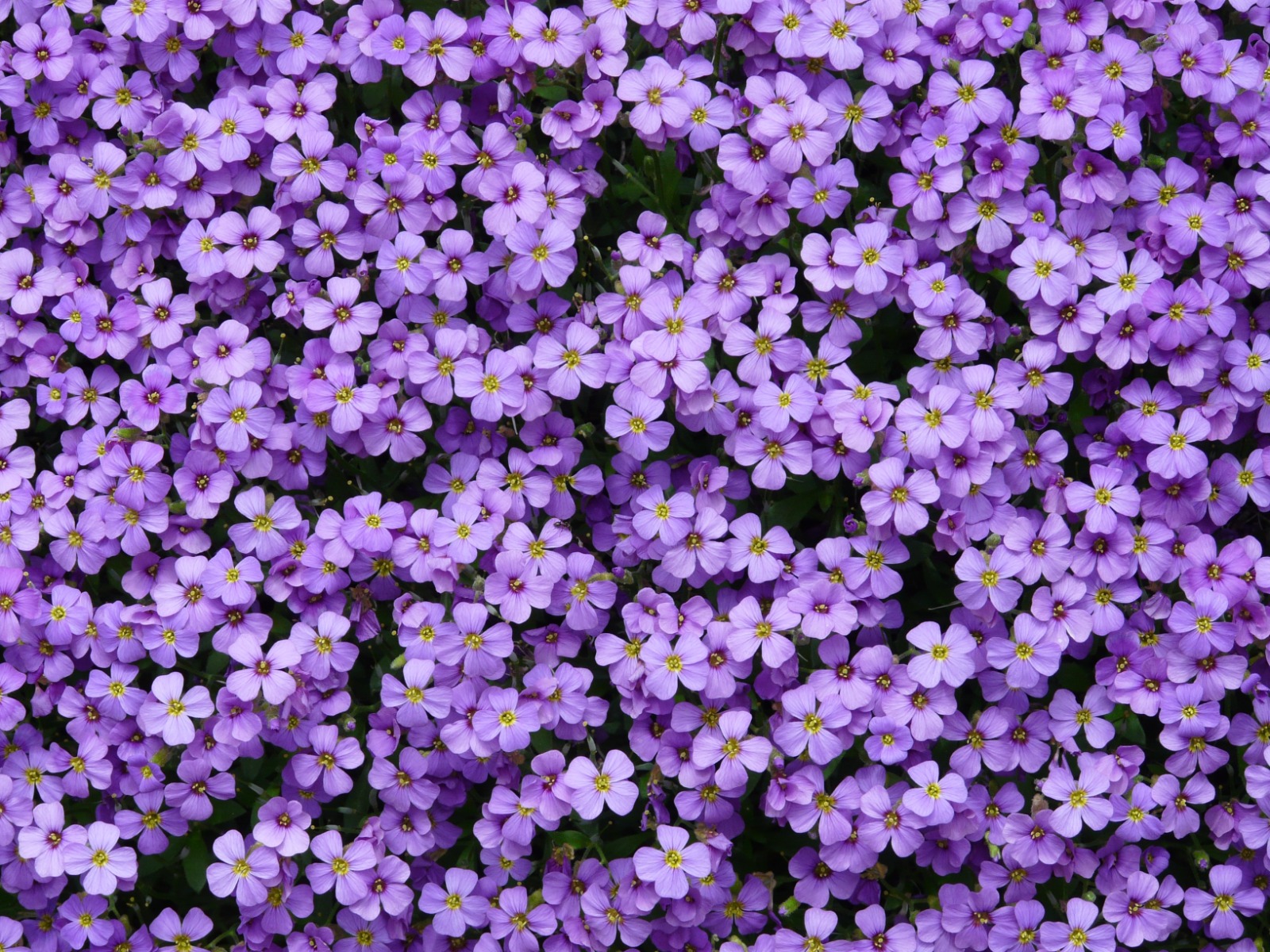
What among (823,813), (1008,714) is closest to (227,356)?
(823,813)

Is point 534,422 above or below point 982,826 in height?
above

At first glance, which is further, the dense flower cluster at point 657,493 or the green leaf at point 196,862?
the green leaf at point 196,862

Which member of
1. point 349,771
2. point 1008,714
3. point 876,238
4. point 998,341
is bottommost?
point 349,771

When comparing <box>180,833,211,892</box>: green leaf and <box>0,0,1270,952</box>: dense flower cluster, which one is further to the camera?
<box>180,833,211,892</box>: green leaf

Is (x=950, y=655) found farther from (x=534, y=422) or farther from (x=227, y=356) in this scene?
(x=227, y=356)

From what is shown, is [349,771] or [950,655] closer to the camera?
[950,655]

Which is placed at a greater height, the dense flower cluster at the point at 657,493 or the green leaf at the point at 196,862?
the dense flower cluster at the point at 657,493

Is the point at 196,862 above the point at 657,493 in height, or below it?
below

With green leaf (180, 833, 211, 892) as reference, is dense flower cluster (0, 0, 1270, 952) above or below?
above
